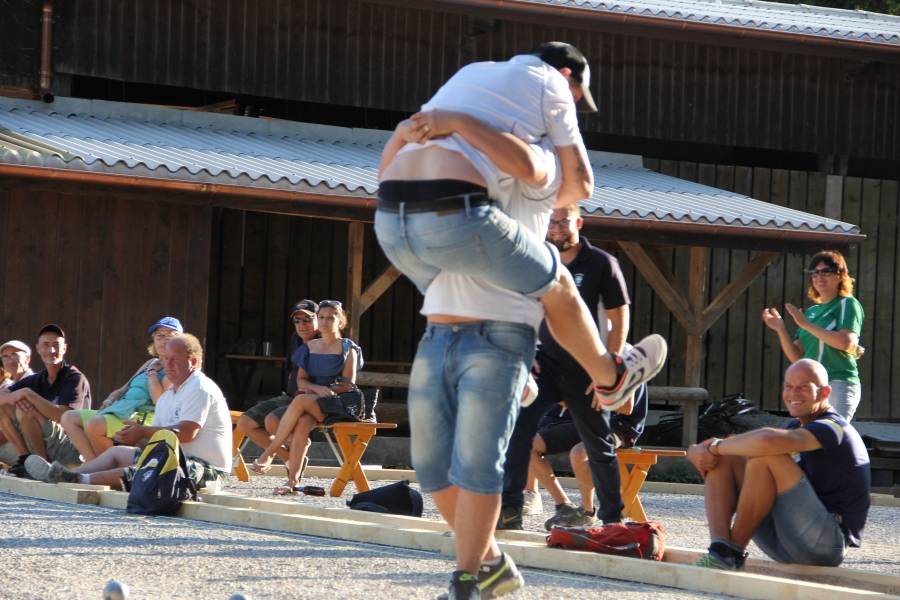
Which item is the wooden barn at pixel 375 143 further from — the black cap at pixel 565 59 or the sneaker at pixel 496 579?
the sneaker at pixel 496 579

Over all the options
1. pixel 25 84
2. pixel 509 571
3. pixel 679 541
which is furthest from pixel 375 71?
pixel 509 571

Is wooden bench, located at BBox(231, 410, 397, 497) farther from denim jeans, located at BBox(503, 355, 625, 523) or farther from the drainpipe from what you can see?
the drainpipe

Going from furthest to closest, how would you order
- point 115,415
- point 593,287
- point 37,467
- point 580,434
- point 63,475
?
point 115,415 → point 37,467 → point 63,475 → point 580,434 → point 593,287

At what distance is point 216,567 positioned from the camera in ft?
15.3

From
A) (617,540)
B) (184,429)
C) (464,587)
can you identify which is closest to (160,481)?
(184,429)

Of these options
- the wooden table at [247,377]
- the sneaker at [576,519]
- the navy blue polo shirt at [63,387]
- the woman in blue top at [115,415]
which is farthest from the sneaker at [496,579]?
the wooden table at [247,377]

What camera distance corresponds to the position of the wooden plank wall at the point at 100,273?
10.8m

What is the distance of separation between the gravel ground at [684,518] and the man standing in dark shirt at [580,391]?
757mm

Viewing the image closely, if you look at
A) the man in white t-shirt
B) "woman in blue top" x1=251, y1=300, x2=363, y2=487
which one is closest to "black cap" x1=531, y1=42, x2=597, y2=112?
the man in white t-shirt

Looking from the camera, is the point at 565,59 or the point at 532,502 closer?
the point at 565,59

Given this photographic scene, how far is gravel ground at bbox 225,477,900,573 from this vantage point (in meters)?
6.37

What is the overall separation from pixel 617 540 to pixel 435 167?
2.41m

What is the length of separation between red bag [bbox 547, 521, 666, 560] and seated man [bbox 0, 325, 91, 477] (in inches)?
186

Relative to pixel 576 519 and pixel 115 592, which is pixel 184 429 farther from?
pixel 115 592
